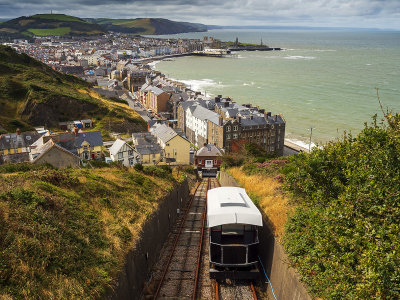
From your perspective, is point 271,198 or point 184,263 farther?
point 271,198

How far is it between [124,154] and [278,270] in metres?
40.9

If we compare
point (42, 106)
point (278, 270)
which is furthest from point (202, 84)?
point (278, 270)

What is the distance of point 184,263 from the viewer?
18344 millimetres

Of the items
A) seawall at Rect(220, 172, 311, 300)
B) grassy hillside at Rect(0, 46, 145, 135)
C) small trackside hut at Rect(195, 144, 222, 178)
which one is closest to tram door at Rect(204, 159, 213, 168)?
small trackside hut at Rect(195, 144, 222, 178)

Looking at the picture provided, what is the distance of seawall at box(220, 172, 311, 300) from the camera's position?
1285 cm

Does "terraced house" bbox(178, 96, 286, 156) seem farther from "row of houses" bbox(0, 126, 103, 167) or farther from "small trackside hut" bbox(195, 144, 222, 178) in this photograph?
"row of houses" bbox(0, 126, 103, 167)

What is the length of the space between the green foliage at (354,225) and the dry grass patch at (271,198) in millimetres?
1839

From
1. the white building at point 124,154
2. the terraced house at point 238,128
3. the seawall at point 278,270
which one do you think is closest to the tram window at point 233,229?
the seawall at point 278,270

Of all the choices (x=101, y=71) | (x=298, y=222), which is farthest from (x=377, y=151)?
(x=101, y=71)

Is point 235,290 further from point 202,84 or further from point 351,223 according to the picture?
point 202,84

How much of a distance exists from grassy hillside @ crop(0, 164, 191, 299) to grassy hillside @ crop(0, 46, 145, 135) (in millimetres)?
53319

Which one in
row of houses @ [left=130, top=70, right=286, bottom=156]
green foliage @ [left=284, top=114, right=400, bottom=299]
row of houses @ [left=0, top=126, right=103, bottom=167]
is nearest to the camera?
green foliage @ [left=284, top=114, right=400, bottom=299]

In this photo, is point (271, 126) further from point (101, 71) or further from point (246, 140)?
point (101, 71)

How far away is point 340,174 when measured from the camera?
14.8 metres
